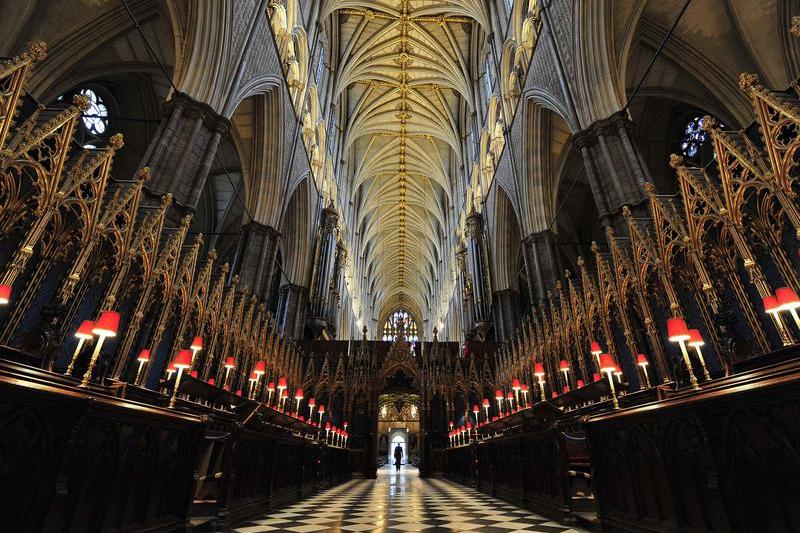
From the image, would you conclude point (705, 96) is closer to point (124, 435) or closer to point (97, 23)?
point (124, 435)

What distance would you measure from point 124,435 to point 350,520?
2689mm

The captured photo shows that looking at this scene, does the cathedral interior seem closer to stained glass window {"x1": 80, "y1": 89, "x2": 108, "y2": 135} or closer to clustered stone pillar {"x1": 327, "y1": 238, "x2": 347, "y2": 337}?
stained glass window {"x1": 80, "y1": 89, "x2": 108, "y2": 135}

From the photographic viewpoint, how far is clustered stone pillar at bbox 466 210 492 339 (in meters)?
17.3

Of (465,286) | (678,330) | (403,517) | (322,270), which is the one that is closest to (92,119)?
(322,270)

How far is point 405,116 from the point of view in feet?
85.8

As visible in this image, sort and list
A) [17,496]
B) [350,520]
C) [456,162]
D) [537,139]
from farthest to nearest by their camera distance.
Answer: [456,162]
[537,139]
[350,520]
[17,496]

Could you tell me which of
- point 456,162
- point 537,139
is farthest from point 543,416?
point 456,162

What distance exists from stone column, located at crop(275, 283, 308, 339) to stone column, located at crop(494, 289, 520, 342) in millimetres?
8110

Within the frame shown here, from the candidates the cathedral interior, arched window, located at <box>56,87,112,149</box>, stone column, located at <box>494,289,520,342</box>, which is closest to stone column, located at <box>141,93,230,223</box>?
the cathedral interior

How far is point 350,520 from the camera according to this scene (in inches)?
171

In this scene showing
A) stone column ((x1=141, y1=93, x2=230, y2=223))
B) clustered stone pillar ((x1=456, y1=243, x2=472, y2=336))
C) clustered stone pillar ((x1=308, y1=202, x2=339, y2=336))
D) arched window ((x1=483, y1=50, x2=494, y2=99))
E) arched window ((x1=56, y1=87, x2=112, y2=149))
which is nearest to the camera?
stone column ((x1=141, y1=93, x2=230, y2=223))

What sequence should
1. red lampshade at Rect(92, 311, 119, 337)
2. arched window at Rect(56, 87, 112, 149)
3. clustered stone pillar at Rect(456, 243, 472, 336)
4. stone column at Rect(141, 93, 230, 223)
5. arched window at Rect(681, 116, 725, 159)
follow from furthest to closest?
clustered stone pillar at Rect(456, 243, 472, 336)
arched window at Rect(681, 116, 725, 159)
arched window at Rect(56, 87, 112, 149)
stone column at Rect(141, 93, 230, 223)
red lampshade at Rect(92, 311, 119, 337)

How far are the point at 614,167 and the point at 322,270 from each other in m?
13.3

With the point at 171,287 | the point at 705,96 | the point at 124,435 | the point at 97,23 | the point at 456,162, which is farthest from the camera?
the point at 456,162
